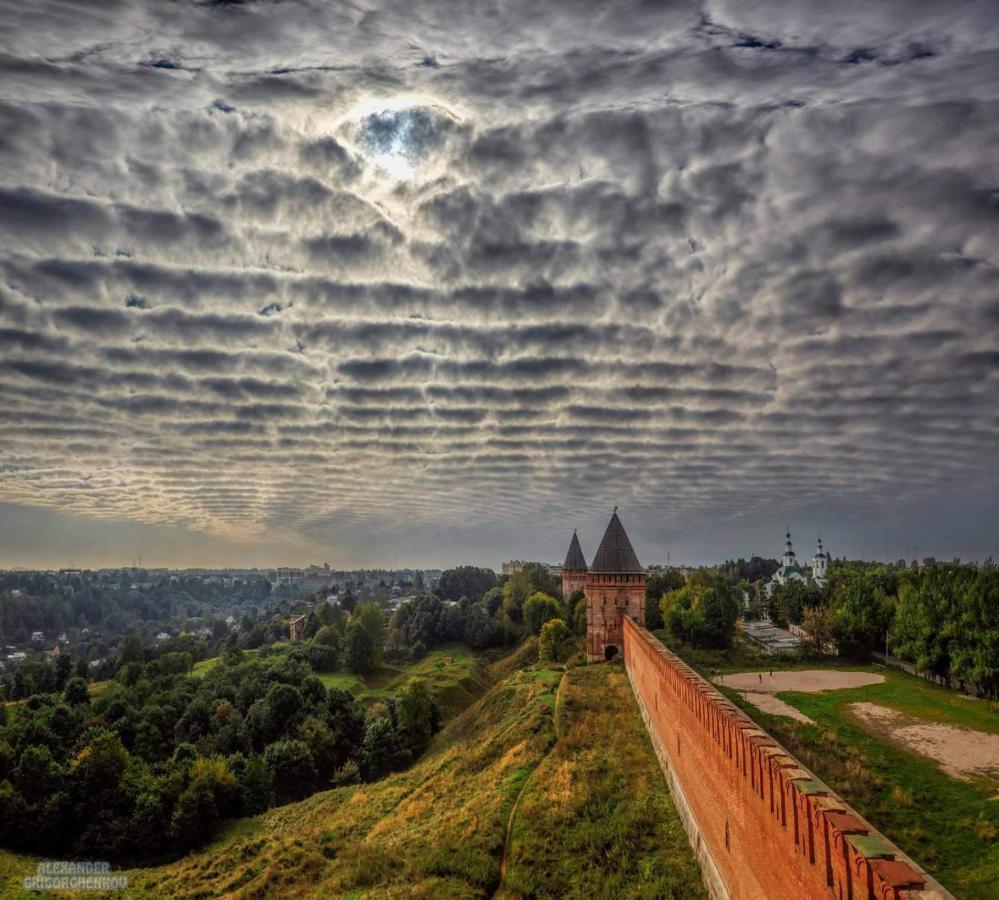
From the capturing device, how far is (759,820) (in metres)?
11.7

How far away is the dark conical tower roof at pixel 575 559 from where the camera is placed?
75188 millimetres

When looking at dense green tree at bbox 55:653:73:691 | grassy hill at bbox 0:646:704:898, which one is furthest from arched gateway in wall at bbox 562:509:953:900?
dense green tree at bbox 55:653:73:691

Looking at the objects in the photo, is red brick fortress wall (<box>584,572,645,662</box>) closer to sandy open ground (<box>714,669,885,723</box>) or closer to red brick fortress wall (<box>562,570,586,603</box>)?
sandy open ground (<box>714,669,885,723</box>)

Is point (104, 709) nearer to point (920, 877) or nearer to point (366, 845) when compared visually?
point (366, 845)

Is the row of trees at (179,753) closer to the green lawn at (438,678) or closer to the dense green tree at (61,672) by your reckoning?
the green lawn at (438,678)

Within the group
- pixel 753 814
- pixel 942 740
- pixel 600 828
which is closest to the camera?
pixel 753 814

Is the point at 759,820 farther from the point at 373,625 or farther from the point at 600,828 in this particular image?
the point at 373,625

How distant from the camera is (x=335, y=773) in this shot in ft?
152

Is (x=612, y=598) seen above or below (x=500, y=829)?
above

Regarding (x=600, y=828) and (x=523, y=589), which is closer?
(x=600, y=828)

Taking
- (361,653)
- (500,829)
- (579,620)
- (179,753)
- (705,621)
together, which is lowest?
(179,753)

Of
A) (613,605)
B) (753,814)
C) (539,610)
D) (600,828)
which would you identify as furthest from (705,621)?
(753,814)

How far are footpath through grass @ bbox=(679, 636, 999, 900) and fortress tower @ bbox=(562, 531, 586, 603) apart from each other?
45136 millimetres

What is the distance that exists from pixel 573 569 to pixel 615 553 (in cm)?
3294
